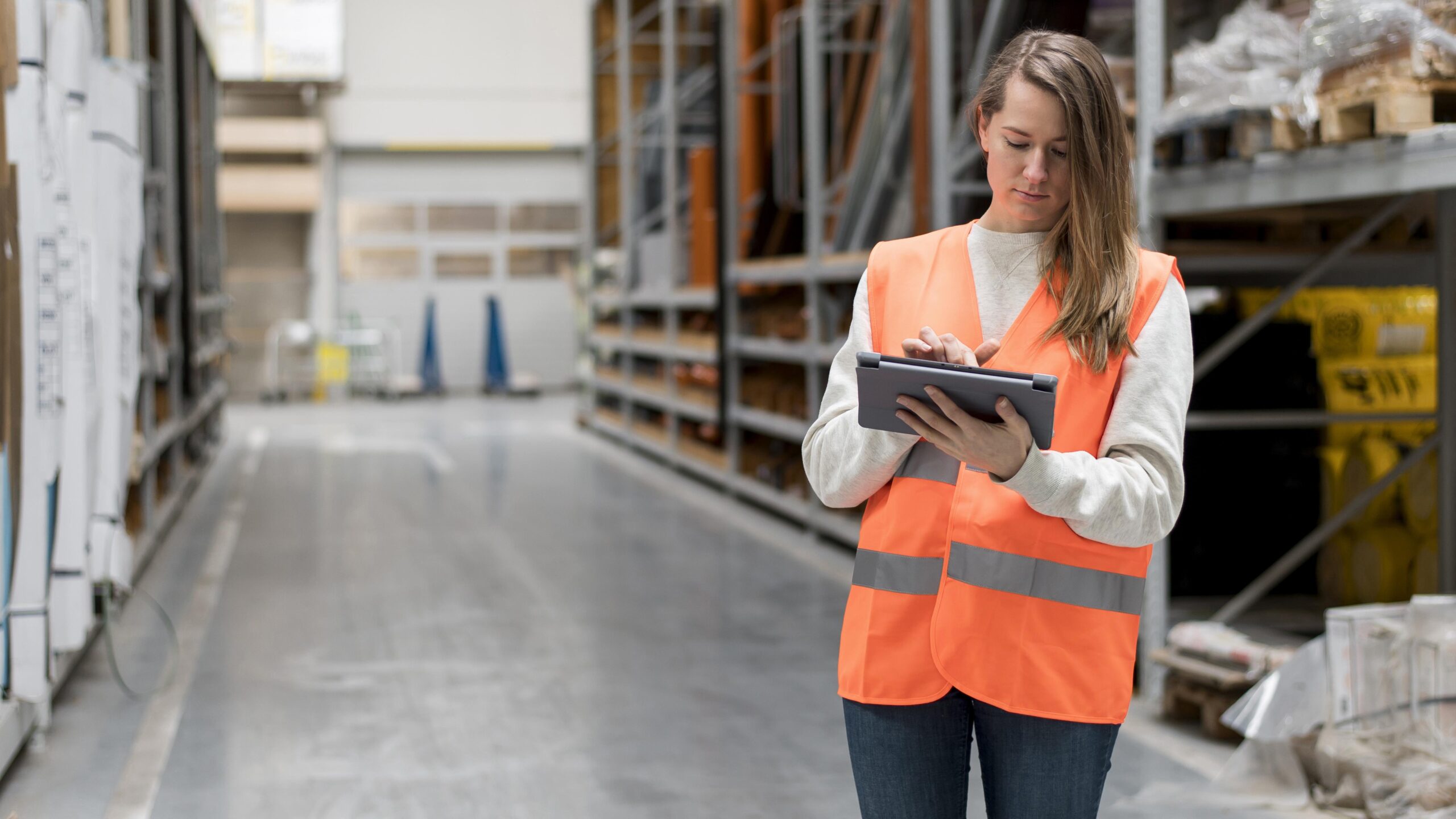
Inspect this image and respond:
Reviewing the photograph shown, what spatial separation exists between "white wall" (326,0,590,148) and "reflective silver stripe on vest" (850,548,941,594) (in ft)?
69.7

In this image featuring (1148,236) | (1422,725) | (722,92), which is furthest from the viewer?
(722,92)

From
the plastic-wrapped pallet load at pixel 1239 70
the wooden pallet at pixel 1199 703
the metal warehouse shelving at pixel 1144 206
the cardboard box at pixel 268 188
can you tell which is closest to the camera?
the metal warehouse shelving at pixel 1144 206

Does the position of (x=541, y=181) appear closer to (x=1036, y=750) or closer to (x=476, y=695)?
(x=476, y=695)

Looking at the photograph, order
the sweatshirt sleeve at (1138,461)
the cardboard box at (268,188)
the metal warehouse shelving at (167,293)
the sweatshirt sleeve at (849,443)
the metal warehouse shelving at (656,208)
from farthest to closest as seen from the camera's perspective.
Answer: the cardboard box at (268,188)
the metal warehouse shelving at (656,208)
the metal warehouse shelving at (167,293)
the sweatshirt sleeve at (849,443)
the sweatshirt sleeve at (1138,461)

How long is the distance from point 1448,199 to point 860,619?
14.3 feet

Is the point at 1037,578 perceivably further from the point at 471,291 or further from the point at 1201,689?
the point at 471,291

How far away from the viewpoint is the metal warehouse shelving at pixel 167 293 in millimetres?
7309

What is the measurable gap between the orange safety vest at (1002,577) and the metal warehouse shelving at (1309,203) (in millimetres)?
2562

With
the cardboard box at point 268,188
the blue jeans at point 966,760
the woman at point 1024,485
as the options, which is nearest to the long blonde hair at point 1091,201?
the woman at point 1024,485

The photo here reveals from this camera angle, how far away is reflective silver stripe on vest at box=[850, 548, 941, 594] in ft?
5.74

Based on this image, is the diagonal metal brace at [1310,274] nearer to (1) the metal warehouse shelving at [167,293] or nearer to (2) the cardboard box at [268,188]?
(1) the metal warehouse shelving at [167,293]

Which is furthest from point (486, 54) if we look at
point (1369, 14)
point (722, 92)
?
point (1369, 14)

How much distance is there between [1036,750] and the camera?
1.75 metres

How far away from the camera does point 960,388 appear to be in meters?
1.54
